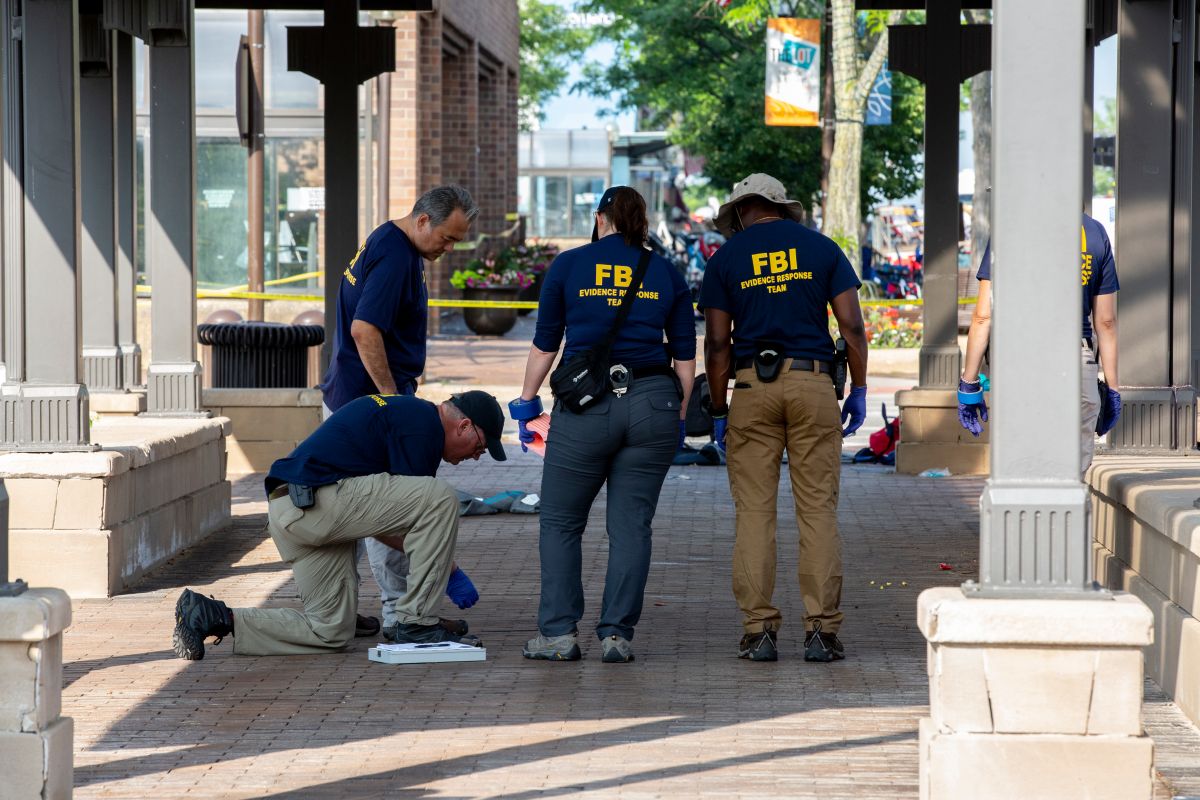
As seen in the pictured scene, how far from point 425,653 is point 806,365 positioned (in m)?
1.93

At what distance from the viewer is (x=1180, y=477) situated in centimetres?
721

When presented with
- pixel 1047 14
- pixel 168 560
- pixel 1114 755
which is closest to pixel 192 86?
pixel 168 560

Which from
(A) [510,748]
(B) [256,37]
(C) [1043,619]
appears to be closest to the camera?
(C) [1043,619]

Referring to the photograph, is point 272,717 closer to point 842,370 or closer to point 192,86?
point 842,370

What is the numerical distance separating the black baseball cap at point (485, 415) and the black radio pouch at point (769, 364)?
1.07 m

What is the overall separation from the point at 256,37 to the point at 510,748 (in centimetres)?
1425

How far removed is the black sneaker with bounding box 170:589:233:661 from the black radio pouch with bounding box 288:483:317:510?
1.85 ft

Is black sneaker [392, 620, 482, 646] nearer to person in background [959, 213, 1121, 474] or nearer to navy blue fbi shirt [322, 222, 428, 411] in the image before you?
navy blue fbi shirt [322, 222, 428, 411]

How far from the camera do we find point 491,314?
28.0m

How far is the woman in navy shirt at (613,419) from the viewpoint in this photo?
21.9ft

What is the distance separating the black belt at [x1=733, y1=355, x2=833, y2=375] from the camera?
22.3 ft

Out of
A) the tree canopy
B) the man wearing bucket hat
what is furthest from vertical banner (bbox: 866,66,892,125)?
the man wearing bucket hat

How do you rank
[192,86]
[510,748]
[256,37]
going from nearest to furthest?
[510,748] < [192,86] < [256,37]

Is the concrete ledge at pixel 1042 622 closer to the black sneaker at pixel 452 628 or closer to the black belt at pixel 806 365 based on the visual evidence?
the black belt at pixel 806 365
